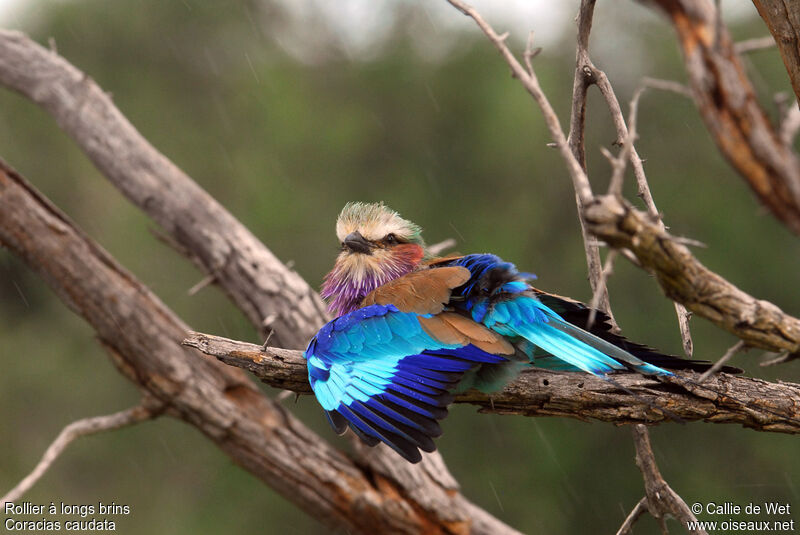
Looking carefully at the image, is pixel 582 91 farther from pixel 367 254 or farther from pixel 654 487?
pixel 654 487

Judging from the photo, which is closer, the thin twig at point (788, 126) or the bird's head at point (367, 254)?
the thin twig at point (788, 126)

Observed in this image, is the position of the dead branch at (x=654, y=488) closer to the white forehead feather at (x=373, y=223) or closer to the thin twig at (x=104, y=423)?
the white forehead feather at (x=373, y=223)

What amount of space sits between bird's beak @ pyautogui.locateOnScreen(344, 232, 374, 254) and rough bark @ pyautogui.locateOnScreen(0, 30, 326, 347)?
0.80 meters

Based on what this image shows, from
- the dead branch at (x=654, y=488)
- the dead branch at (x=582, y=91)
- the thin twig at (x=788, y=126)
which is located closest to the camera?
the thin twig at (x=788, y=126)

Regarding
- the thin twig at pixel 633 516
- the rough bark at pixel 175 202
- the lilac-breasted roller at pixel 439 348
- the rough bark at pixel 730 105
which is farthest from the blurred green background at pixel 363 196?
the rough bark at pixel 730 105

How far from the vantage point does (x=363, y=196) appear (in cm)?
826

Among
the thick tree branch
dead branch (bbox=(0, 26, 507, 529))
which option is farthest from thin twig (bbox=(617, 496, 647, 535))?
dead branch (bbox=(0, 26, 507, 529))

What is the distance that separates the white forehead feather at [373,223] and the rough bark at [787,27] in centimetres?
137

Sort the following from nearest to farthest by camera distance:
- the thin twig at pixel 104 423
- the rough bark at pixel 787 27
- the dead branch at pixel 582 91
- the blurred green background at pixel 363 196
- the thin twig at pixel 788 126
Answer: the thin twig at pixel 788 126, the rough bark at pixel 787 27, the dead branch at pixel 582 91, the thin twig at pixel 104 423, the blurred green background at pixel 363 196

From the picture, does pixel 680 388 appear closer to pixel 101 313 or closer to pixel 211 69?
pixel 101 313

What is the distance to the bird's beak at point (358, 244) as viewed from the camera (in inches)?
116

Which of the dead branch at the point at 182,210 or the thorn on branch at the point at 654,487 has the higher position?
the dead branch at the point at 182,210

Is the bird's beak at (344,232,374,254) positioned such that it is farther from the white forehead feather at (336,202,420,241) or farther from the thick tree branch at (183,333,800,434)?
the thick tree branch at (183,333,800,434)

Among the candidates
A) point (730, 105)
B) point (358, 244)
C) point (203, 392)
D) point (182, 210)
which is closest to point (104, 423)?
point (203, 392)
